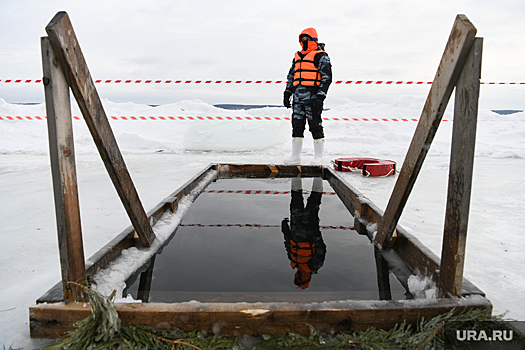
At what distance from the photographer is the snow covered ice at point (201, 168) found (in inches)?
74.3

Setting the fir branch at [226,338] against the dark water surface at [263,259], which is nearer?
the fir branch at [226,338]

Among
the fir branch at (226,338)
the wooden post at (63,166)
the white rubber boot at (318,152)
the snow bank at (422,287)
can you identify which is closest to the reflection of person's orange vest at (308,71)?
the white rubber boot at (318,152)

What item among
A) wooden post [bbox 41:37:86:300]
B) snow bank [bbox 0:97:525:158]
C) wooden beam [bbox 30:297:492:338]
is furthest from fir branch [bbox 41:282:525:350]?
snow bank [bbox 0:97:525:158]

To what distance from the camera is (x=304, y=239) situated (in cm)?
242

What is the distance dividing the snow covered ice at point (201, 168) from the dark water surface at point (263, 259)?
0.41 metres

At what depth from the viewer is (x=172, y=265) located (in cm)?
199

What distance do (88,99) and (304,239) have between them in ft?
5.28

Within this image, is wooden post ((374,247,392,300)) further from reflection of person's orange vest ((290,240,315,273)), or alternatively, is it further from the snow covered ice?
reflection of person's orange vest ((290,240,315,273))

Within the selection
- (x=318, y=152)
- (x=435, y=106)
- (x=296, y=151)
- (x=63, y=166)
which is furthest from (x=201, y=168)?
(x=435, y=106)

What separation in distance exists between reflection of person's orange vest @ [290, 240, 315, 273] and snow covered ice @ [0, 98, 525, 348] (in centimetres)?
60

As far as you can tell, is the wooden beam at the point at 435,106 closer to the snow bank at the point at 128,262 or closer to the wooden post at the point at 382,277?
the wooden post at the point at 382,277

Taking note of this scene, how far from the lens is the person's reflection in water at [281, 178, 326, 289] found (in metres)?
1.94

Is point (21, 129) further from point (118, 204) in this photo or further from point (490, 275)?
point (490, 275)

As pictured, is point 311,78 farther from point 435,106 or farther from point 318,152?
point 435,106
